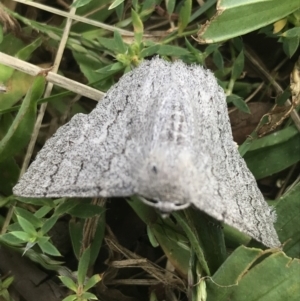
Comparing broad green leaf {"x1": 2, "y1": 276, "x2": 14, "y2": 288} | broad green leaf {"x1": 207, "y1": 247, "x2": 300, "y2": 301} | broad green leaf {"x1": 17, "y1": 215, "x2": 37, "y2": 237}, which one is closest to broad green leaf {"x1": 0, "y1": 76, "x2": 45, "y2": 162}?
broad green leaf {"x1": 17, "y1": 215, "x2": 37, "y2": 237}

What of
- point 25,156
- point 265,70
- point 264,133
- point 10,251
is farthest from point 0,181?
point 265,70

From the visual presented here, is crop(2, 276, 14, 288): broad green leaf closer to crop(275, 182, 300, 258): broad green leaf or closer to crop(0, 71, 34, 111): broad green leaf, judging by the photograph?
crop(0, 71, 34, 111): broad green leaf

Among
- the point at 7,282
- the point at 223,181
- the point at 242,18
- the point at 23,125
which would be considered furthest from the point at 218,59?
the point at 7,282

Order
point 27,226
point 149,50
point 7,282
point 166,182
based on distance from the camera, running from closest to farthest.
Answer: point 166,182
point 27,226
point 7,282
point 149,50

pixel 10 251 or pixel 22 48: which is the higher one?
pixel 22 48

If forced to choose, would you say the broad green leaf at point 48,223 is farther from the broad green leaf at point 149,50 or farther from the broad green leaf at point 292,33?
the broad green leaf at point 292,33

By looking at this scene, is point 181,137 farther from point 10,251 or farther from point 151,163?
point 10,251

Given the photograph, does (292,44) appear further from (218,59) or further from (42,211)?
(42,211)
